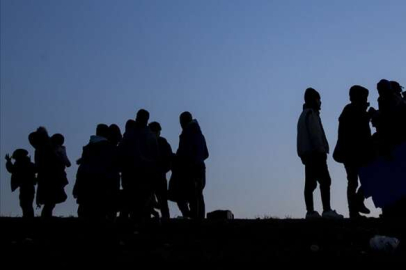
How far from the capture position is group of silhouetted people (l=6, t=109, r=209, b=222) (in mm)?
12844

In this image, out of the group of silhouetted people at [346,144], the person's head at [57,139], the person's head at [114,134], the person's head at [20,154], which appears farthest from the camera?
the person's head at [20,154]

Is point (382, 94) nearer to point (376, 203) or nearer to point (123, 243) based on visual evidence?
point (376, 203)

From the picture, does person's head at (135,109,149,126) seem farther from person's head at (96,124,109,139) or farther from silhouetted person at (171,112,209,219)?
silhouetted person at (171,112,209,219)

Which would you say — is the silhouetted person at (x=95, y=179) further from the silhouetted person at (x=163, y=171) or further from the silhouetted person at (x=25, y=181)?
the silhouetted person at (x=25, y=181)

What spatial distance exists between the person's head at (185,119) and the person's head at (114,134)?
1.09m

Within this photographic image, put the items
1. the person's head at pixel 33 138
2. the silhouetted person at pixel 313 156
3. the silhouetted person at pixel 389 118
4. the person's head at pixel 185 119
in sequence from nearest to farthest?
1. the silhouetted person at pixel 389 118
2. the silhouetted person at pixel 313 156
3. the person's head at pixel 185 119
4. the person's head at pixel 33 138

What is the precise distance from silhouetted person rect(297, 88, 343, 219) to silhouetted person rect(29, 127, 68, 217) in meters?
4.17

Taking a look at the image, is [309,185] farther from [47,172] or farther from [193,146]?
[47,172]

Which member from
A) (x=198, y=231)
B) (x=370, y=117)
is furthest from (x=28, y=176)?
(x=370, y=117)

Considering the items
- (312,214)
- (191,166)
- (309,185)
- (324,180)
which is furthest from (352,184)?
(191,166)

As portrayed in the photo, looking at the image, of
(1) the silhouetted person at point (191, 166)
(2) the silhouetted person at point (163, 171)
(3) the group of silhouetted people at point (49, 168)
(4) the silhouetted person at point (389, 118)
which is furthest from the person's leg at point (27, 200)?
(4) the silhouetted person at point (389, 118)

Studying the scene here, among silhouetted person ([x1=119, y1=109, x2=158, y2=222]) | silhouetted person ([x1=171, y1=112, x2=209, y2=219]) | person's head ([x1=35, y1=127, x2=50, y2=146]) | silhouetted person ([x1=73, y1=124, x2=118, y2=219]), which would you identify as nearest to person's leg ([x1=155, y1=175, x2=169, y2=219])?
silhouetted person ([x1=171, y1=112, x2=209, y2=219])

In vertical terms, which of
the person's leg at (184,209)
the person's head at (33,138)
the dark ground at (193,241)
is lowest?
the dark ground at (193,241)

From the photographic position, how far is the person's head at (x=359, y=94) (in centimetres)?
1318
